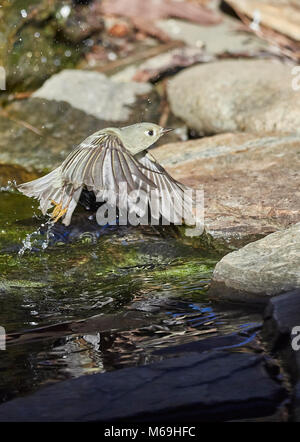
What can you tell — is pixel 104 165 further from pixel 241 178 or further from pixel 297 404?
pixel 297 404

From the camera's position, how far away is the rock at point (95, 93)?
24.0 ft

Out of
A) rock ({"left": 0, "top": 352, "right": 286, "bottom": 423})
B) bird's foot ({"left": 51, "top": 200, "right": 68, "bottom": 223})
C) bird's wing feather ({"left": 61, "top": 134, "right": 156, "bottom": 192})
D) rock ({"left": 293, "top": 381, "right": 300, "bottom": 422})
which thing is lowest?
bird's foot ({"left": 51, "top": 200, "right": 68, "bottom": 223})

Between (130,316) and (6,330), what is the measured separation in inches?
23.5

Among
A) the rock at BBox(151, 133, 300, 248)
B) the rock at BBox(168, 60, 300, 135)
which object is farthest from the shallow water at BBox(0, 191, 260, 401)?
the rock at BBox(168, 60, 300, 135)

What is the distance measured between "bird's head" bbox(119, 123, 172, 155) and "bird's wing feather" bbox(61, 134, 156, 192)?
0.15m

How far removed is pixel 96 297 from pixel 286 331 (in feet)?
4.25

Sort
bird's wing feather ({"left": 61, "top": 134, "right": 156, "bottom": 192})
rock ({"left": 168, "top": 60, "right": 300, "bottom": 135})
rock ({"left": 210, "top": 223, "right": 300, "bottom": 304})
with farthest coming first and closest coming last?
rock ({"left": 168, "top": 60, "right": 300, "bottom": 135}) < bird's wing feather ({"left": 61, "top": 134, "right": 156, "bottom": 192}) < rock ({"left": 210, "top": 223, "right": 300, "bottom": 304})

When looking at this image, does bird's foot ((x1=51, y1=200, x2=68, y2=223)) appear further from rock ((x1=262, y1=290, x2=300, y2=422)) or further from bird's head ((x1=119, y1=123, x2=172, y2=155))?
rock ((x1=262, y1=290, x2=300, y2=422))

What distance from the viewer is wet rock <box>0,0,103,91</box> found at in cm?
758

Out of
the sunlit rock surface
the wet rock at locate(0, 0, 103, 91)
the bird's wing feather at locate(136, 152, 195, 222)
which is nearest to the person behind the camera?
the bird's wing feather at locate(136, 152, 195, 222)

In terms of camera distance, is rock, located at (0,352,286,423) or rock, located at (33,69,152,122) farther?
rock, located at (33,69,152,122)

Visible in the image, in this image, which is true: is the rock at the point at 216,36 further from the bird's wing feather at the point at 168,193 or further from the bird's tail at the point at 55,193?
the bird's tail at the point at 55,193

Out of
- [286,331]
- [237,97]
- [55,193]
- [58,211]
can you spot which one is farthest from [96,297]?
[237,97]
